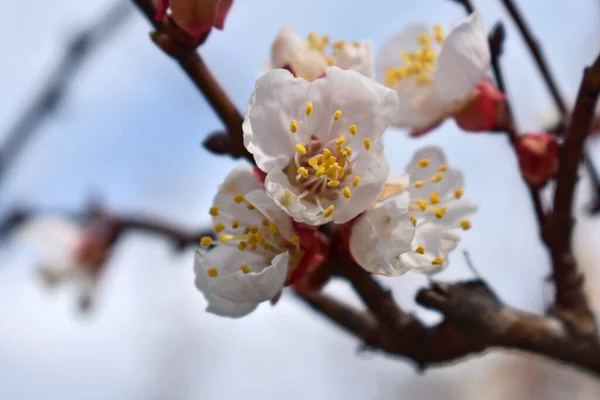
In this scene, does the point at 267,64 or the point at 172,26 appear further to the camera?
the point at 267,64

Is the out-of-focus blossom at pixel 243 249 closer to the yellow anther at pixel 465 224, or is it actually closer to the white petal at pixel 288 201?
the white petal at pixel 288 201

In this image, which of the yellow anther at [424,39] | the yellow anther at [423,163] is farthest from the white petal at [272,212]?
the yellow anther at [424,39]

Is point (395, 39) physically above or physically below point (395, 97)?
below

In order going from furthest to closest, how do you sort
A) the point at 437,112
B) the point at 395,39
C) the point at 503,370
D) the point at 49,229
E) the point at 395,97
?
the point at 503,370 < the point at 49,229 < the point at 395,39 < the point at 437,112 < the point at 395,97

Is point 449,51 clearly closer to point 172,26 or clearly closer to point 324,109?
point 324,109

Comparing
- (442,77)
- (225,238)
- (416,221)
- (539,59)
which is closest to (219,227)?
(225,238)

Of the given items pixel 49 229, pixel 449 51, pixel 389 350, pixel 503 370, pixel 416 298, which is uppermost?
pixel 449 51

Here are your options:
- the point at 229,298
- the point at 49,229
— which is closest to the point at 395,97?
the point at 229,298
